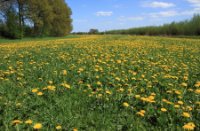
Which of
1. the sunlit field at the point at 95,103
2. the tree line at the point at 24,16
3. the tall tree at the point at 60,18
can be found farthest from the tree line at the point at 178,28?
the sunlit field at the point at 95,103

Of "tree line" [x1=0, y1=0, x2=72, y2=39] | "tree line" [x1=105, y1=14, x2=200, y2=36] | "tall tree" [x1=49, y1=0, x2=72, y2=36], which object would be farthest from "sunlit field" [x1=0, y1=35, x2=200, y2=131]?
"tree line" [x1=105, y1=14, x2=200, y2=36]

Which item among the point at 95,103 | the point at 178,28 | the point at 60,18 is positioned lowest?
the point at 95,103

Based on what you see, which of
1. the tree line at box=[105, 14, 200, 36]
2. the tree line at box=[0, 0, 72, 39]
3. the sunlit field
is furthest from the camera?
the tree line at box=[105, 14, 200, 36]

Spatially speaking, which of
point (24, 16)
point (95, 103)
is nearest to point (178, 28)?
point (24, 16)

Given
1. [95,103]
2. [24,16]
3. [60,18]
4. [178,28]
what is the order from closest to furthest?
[95,103]
[24,16]
[60,18]
[178,28]

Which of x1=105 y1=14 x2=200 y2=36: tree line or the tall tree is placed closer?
the tall tree

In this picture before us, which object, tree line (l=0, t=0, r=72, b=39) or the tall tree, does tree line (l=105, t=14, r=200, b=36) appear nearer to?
the tall tree

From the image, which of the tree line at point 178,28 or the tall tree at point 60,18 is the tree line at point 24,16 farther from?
the tree line at point 178,28

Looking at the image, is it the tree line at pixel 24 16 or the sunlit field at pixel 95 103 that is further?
the tree line at pixel 24 16

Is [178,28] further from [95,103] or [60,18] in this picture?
[95,103]

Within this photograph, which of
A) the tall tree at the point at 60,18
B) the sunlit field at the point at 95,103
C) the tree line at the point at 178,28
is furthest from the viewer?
the tree line at the point at 178,28

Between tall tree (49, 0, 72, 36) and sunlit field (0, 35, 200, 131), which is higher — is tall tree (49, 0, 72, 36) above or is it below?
above

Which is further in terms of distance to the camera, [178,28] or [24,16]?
[178,28]

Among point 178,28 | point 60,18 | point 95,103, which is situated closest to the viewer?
point 95,103
